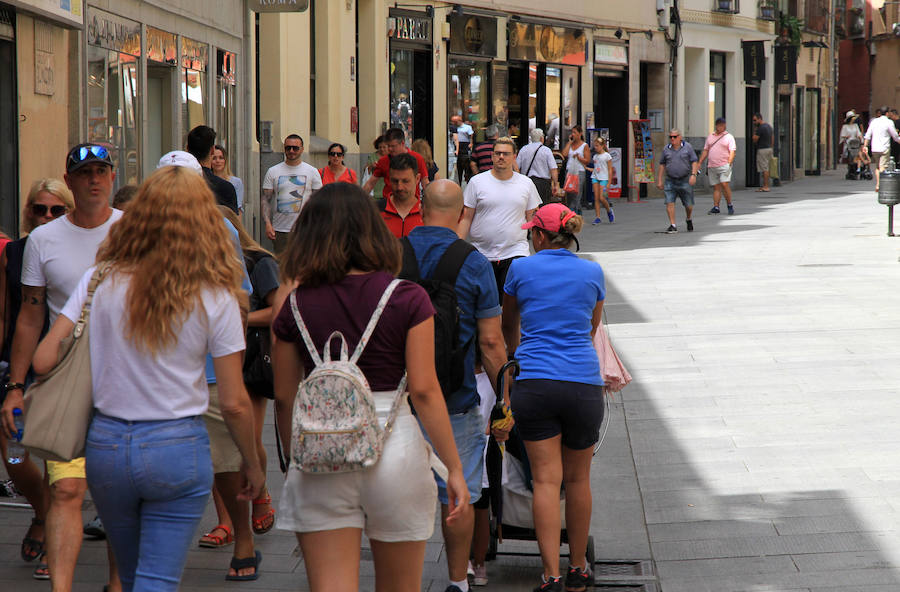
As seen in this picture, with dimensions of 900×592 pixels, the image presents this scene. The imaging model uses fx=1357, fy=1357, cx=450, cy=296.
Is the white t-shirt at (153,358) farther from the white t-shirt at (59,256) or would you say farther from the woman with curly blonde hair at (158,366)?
the white t-shirt at (59,256)

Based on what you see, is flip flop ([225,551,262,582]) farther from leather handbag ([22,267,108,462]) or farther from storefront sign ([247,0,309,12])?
storefront sign ([247,0,309,12])

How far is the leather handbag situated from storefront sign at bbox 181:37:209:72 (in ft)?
42.5

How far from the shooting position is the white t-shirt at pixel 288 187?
12961mm

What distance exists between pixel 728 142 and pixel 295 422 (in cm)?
2440

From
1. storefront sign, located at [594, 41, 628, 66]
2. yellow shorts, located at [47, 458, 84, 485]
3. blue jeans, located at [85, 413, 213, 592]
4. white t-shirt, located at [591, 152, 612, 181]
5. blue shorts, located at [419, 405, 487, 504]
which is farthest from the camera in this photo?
storefront sign, located at [594, 41, 628, 66]

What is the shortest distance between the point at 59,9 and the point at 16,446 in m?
7.72

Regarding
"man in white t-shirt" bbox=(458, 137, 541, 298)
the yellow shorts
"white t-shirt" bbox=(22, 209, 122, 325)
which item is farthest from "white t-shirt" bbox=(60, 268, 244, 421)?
"man in white t-shirt" bbox=(458, 137, 541, 298)

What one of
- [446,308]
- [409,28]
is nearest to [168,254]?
[446,308]

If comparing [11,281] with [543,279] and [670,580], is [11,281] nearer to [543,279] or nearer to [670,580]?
[543,279]

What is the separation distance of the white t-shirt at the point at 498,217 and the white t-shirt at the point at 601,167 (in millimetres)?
16798

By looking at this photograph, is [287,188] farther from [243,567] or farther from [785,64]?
[785,64]

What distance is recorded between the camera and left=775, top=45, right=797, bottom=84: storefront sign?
1635 inches

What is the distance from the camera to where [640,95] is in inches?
1411

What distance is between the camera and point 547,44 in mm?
31156
